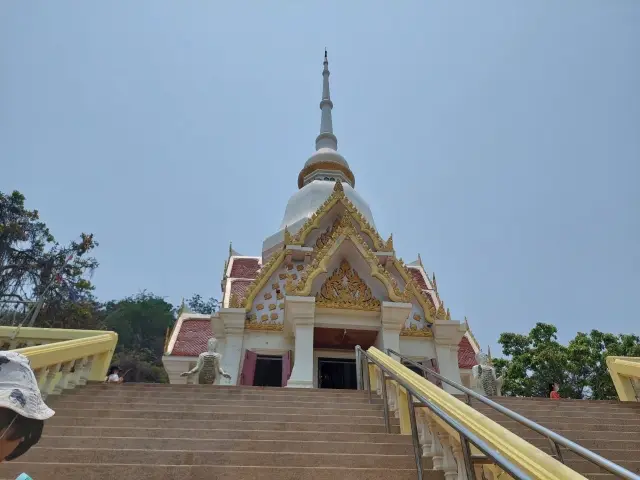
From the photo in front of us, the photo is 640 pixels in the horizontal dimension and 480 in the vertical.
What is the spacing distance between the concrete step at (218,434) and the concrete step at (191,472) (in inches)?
35.3

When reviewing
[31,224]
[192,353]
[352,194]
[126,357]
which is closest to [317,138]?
[352,194]

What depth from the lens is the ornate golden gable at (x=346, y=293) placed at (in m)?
10.8

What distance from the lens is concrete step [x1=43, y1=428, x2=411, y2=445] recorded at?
14.7ft

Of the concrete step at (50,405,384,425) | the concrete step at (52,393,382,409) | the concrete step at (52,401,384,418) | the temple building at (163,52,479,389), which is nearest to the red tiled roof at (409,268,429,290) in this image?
the temple building at (163,52,479,389)

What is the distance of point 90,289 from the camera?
24234mm

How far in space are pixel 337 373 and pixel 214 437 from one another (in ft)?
26.5

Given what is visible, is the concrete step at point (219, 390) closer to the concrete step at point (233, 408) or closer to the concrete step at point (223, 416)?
the concrete step at point (233, 408)

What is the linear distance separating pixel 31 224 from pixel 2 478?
74.7 ft

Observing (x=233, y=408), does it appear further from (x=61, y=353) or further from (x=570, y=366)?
(x=570, y=366)

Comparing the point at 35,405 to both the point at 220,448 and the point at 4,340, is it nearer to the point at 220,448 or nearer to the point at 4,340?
the point at 220,448

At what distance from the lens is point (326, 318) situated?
10.7 meters

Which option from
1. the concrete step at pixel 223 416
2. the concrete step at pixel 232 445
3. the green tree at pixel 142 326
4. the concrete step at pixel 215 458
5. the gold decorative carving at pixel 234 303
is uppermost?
the green tree at pixel 142 326

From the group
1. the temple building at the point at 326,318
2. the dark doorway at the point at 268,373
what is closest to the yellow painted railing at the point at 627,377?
the temple building at the point at 326,318

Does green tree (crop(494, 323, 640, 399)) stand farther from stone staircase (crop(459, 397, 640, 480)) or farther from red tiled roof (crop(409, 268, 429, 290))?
stone staircase (crop(459, 397, 640, 480))
